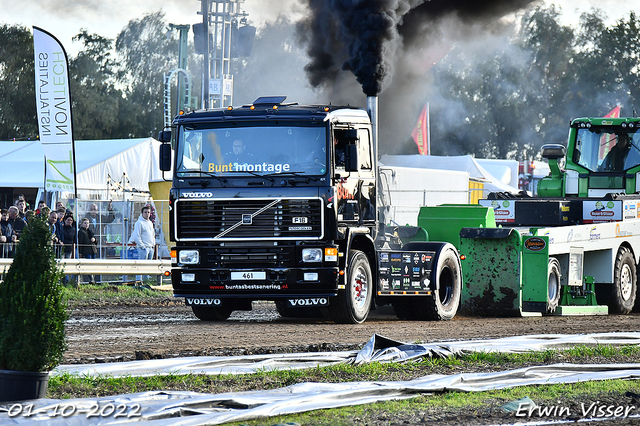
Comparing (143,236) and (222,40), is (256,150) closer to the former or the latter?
(143,236)

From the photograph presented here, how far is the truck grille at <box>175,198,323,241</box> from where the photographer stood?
12383mm

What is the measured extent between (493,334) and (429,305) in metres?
2.27

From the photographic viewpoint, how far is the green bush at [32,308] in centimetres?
597

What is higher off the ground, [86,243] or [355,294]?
[86,243]

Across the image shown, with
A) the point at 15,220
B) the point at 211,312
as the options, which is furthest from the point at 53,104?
the point at 211,312

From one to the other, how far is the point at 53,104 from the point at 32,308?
12.5 metres

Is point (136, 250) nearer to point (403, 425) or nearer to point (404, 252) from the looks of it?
point (404, 252)

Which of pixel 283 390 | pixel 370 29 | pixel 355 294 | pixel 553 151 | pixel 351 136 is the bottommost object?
pixel 283 390

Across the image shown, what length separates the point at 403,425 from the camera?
6074 mm

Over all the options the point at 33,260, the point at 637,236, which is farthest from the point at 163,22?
the point at 33,260

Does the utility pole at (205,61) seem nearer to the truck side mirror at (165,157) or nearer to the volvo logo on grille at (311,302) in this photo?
the truck side mirror at (165,157)

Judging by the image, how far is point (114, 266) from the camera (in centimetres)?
1914

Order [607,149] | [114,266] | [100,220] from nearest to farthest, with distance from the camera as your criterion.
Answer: [114,266]
[607,149]
[100,220]

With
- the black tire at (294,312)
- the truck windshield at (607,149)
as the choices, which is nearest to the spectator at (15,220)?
the black tire at (294,312)
